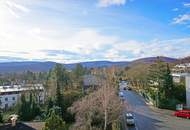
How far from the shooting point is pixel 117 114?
29.9m

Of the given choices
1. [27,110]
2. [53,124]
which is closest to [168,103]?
[27,110]

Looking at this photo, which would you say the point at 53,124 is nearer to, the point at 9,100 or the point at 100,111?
the point at 100,111

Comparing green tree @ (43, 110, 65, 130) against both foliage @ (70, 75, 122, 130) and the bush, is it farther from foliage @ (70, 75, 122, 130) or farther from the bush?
the bush

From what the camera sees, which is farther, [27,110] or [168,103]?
[168,103]

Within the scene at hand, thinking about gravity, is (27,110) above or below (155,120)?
above

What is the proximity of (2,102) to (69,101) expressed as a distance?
2306 cm

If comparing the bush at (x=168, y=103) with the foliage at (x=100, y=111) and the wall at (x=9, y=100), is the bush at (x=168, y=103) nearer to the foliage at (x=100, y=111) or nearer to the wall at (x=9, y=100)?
the foliage at (x=100, y=111)

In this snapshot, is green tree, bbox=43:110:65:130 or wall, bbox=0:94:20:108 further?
wall, bbox=0:94:20:108

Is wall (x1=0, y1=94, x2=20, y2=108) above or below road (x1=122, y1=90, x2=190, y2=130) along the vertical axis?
above

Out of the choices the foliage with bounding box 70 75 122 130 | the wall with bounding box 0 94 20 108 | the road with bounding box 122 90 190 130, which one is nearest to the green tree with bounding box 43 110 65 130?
the foliage with bounding box 70 75 122 130

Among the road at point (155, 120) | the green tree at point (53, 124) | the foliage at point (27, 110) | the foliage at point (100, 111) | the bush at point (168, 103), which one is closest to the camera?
the green tree at point (53, 124)

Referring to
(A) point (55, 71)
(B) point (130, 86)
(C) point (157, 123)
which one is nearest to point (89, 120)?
(C) point (157, 123)

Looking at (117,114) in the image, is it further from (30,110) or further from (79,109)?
(30,110)

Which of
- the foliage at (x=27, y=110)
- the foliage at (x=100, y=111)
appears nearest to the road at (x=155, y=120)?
the foliage at (x=100, y=111)
